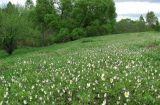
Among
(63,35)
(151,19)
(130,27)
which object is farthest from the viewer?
(151,19)

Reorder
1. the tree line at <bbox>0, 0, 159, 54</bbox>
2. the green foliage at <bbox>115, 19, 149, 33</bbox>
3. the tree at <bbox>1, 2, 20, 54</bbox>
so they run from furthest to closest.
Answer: the green foliage at <bbox>115, 19, 149, 33</bbox>, the tree line at <bbox>0, 0, 159, 54</bbox>, the tree at <bbox>1, 2, 20, 54</bbox>

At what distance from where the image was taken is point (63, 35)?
7738 centimetres

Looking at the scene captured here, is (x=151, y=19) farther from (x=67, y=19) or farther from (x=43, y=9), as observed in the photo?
(x=43, y=9)

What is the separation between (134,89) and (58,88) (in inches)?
84.8

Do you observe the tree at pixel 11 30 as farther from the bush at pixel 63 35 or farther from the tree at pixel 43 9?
the tree at pixel 43 9

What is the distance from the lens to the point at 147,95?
10805mm

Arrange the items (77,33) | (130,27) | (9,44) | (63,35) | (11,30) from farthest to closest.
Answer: (130,27)
(63,35)
(77,33)
(9,44)
(11,30)

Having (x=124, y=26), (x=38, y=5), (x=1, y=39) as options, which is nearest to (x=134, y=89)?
(x=1, y=39)

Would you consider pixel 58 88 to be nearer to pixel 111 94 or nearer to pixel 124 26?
pixel 111 94

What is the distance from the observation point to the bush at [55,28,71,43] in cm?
7731

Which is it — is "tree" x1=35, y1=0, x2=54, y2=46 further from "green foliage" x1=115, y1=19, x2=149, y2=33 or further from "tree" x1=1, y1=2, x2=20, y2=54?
"green foliage" x1=115, y1=19, x2=149, y2=33

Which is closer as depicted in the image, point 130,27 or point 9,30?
point 9,30

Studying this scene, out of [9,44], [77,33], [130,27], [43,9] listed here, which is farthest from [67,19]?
[130,27]

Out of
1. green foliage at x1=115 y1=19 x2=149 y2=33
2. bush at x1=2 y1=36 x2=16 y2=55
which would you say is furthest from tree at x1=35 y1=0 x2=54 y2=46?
green foliage at x1=115 y1=19 x2=149 y2=33
